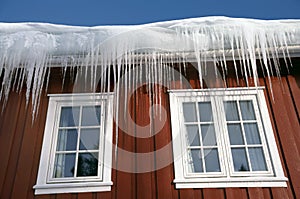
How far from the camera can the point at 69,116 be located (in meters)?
2.90

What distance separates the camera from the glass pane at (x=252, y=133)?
2.67 metres

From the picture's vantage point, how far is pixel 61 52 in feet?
9.00

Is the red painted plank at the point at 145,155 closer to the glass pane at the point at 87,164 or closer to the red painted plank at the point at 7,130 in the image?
the glass pane at the point at 87,164

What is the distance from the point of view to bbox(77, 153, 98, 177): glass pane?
2557 millimetres

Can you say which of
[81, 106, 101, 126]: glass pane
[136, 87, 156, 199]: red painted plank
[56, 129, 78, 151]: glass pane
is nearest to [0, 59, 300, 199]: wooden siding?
[136, 87, 156, 199]: red painted plank

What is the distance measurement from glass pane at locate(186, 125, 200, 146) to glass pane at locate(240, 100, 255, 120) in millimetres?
557

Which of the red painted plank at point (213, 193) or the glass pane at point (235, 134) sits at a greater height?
the glass pane at point (235, 134)

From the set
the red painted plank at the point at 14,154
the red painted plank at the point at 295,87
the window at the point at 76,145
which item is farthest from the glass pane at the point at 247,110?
the red painted plank at the point at 14,154

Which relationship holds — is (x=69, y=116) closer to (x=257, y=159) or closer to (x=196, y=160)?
(x=196, y=160)

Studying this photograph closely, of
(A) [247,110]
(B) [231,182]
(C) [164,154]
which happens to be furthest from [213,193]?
(A) [247,110]

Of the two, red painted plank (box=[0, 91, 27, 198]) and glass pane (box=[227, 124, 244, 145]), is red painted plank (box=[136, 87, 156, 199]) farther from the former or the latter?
red painted plank (box=[0, 91, 27, 198])

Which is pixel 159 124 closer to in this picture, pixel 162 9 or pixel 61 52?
pixel 61 52

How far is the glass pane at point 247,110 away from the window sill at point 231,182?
679 mm

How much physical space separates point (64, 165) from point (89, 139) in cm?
36
